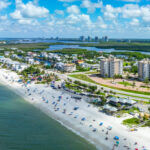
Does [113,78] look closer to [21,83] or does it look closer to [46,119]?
[21,83]

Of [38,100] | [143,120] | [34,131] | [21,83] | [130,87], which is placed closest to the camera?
[34,131]

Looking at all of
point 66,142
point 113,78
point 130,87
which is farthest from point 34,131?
point 113,78

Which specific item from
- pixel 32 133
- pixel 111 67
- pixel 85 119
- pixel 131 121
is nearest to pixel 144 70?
pixel 111 67

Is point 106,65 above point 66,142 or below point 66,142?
above

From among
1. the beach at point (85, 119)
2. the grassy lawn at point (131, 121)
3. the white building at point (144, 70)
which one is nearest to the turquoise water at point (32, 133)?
the beach at point (85, 119)

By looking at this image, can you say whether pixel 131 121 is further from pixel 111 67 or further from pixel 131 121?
pixel 111 67

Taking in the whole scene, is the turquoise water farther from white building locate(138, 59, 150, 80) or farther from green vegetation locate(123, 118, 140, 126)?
white building locate(138, 59, 150, 80)

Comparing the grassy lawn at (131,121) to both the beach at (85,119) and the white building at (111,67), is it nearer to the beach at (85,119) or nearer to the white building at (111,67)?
the beach at (85,119)

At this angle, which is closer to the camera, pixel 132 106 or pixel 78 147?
pixel 78 147
